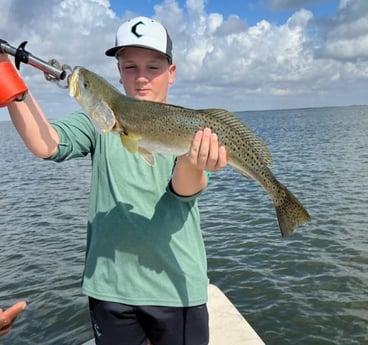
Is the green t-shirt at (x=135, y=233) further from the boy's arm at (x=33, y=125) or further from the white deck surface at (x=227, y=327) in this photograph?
the white deck surface at (x=227, y=327)

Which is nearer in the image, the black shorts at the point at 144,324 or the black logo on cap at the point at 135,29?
the black shorts at the point at 144,324

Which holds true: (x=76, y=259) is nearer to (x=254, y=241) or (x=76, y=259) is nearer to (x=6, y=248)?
(x=6, y=248)

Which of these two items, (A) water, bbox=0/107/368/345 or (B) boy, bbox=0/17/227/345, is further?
(A) water, bbox=0/107/368/345

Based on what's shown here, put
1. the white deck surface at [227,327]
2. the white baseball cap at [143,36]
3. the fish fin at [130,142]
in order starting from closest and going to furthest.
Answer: the fish fin at [130,142] < the white baseball cap at [143,36] < the white deck surface at [227,327]

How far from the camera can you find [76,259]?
12.1 m

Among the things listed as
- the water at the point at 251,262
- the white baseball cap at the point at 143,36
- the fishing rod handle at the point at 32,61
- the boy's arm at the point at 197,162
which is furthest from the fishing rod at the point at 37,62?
the water at the point at 251,262

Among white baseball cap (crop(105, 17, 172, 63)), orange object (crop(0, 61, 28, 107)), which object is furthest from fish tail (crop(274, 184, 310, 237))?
orange object (crop(0, 61, 28, 107))

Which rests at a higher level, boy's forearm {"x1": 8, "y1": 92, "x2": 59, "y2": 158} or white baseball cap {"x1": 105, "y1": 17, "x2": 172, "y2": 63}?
white baseball cap {"x1": 105, "y1": 17, "x2": 172, "y2": 63}

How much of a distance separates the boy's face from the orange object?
903mm

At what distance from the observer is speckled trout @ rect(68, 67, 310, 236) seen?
320 cm

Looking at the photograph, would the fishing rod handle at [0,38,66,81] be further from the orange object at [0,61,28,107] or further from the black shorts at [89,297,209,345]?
the black shorts at [89,297,209,345]

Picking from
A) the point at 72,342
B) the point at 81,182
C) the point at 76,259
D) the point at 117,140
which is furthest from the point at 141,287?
the point at 81,182

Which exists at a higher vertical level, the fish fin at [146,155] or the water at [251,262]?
the fish fin at [146,155]

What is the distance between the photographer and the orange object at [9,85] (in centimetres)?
273
